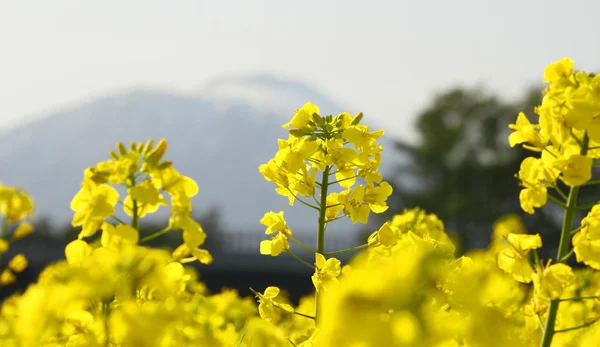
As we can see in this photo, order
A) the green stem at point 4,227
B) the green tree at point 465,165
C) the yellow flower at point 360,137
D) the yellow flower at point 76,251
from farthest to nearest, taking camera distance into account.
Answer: the green tree at point 465,165, the green stem at point 4,227, the yellow flower at point 360,137, the yellow flower at point 76,251

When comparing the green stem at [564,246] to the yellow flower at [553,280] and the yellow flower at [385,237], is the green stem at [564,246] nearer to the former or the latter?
the yellow flower at [553,280]

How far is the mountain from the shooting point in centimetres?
7350

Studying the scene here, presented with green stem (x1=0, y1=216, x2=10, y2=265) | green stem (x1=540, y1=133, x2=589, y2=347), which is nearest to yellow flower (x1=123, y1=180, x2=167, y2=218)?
green stem (x1=540, y1=133, x2=589, y2=347)

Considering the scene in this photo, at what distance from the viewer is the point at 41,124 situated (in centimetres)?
9594

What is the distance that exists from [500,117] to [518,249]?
24.3 m

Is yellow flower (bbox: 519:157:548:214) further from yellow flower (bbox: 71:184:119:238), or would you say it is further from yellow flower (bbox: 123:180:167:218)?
yellow flower (bbox: 71:184:119:238)

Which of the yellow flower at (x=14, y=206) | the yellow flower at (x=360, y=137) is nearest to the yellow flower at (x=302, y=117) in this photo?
the yellow flower at (x=360, y=137)

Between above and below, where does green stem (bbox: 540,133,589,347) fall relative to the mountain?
above

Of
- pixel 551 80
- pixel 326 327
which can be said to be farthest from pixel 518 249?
pixel 326 327

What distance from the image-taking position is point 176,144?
83438 mm

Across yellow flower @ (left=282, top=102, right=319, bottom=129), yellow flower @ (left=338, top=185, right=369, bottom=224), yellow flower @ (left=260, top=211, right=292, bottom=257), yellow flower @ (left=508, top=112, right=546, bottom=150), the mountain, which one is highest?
yellow flower @ (left=282, top=102, right=319, bottom=129)

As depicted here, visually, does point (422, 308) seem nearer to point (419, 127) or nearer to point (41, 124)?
point (419, 127)

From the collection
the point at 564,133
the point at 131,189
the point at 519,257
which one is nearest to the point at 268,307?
the point at 131,189

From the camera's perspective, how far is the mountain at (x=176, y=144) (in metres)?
73.5
